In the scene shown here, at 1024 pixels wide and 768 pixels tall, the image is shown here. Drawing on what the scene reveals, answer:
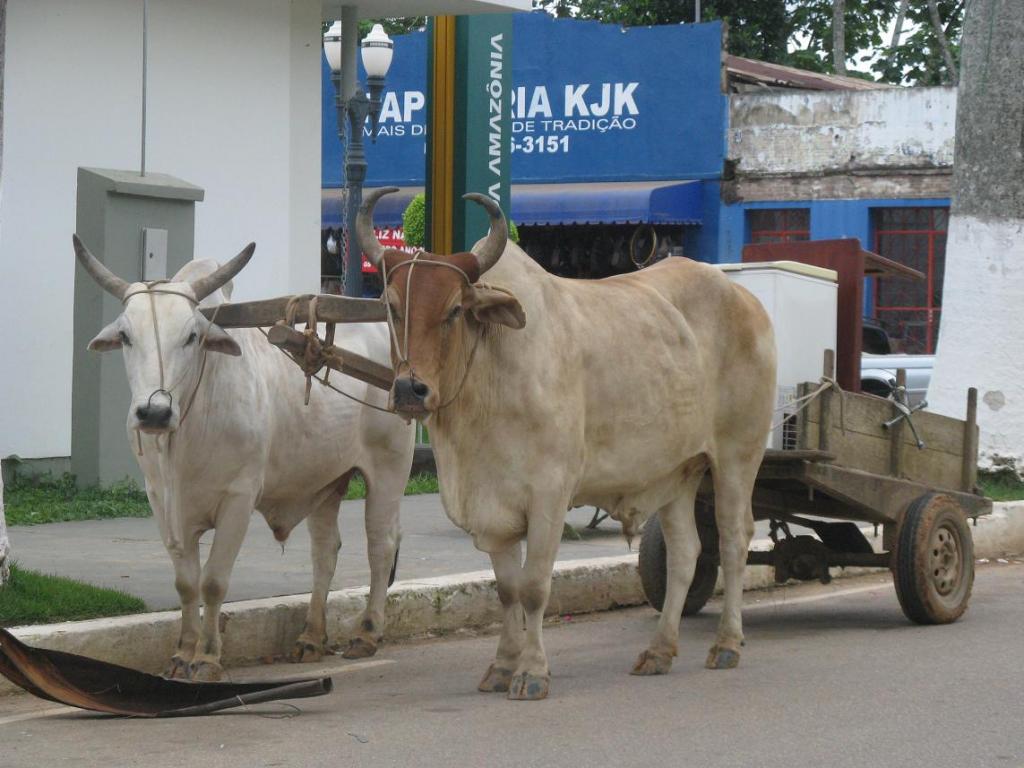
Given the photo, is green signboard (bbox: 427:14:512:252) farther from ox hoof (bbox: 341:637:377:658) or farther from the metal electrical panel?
ox hoof (bbox: 341:637:377:658)

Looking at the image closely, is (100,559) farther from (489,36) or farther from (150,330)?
(489,36)

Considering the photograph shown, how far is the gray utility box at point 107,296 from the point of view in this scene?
11914mm

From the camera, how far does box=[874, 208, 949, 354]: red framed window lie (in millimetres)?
23922

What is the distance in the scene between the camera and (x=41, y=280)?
12672mm

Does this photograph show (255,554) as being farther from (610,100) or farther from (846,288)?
(610,100)

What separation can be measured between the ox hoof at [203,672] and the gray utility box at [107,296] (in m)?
5.42

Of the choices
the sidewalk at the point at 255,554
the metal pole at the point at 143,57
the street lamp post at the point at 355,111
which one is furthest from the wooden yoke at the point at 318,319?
the street lamp post at the point at 355,111

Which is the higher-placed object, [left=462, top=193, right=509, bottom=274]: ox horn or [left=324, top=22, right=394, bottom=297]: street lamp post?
[left=324, top=22, right=394, bottom=297]: street lamp post

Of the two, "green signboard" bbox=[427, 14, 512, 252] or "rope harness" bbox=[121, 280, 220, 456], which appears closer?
"rope harness" bbox=[121, 280, 220, 456]

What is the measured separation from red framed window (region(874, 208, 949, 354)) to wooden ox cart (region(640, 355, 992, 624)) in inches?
605

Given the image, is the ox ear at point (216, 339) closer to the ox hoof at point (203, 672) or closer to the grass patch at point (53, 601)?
the ox hoof at point (203, 672)

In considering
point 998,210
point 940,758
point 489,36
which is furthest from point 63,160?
point 940,758

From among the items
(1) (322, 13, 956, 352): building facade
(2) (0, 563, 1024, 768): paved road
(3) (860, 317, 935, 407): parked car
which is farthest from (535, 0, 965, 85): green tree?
(2) (0, 563, 1024, 768): paved road

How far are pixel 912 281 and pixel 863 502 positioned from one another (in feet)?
53.7
